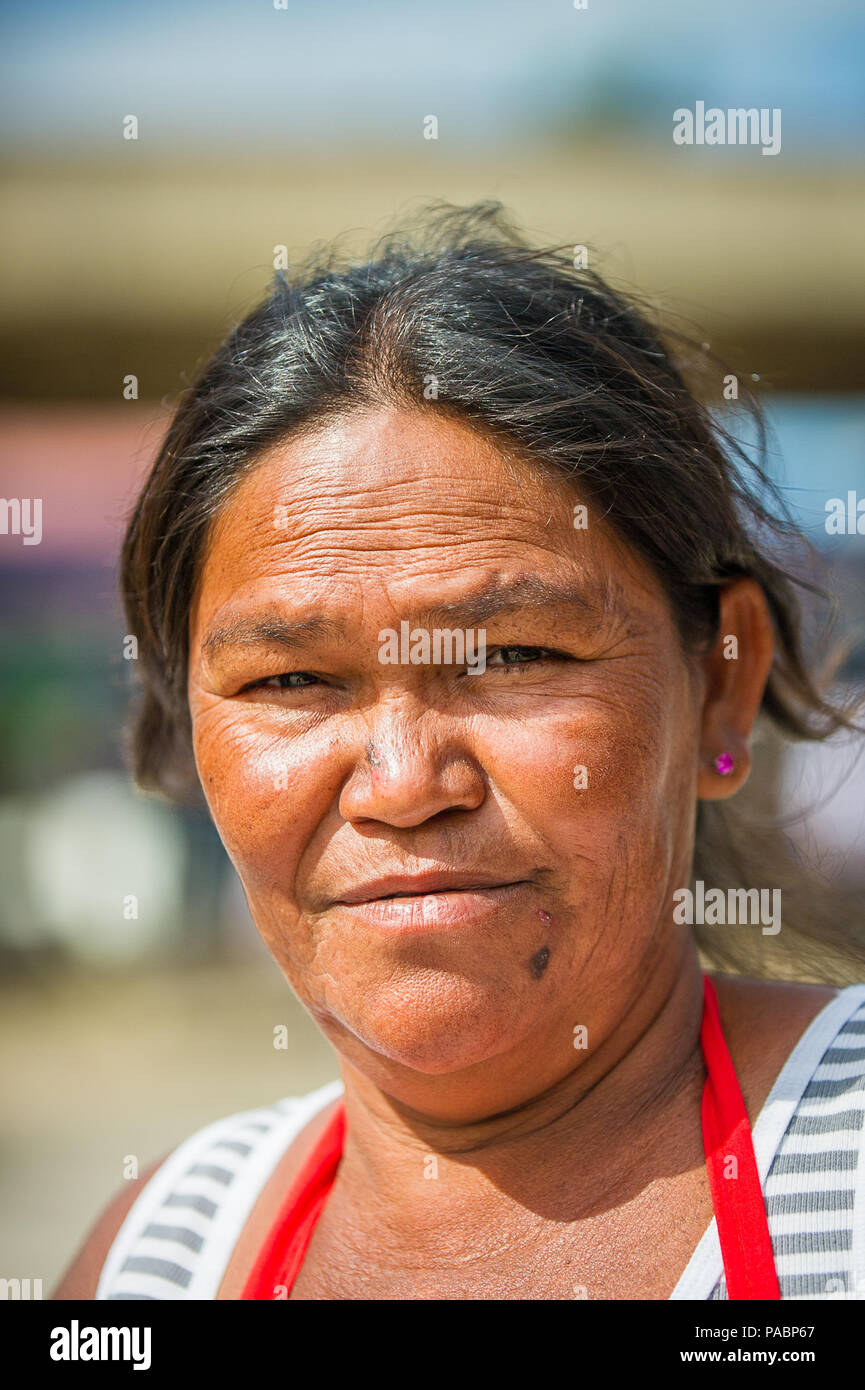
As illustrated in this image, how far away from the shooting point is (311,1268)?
2006 millimetres

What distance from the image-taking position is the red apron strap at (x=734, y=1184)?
5.22 feet

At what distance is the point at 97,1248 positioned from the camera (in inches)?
90.4

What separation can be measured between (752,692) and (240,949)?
8.43m

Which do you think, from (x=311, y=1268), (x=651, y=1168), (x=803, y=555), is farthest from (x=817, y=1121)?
(x=803, y=555)

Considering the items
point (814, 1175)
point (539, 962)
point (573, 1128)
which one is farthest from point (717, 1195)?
point (539, 962)

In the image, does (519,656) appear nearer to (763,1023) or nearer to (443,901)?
(443,901)

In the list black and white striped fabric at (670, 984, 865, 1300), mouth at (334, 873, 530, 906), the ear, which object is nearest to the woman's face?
mouth at (334, 873, 530, 906)

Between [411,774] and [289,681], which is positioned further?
[289,681]

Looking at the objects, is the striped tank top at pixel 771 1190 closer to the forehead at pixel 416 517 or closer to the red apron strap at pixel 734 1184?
the red apron strap at pixel 734 1184

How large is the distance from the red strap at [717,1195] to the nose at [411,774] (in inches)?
23.3

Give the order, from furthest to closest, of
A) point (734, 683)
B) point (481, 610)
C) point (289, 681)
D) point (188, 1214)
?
point (188, 1214)
point (734, 683)
point (289, 681)
point (481, 610)

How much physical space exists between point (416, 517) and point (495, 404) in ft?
0.69

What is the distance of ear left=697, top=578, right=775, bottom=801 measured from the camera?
2.06 m

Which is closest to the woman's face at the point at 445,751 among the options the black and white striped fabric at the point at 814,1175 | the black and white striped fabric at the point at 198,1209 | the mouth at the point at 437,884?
the mouth at the point at 437,884
